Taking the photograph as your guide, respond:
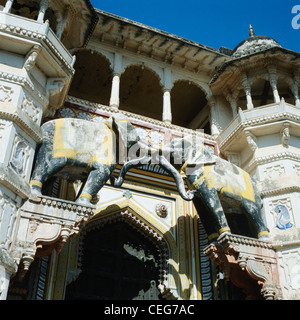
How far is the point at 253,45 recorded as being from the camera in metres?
14.2

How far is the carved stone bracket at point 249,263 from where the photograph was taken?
938 centimetres

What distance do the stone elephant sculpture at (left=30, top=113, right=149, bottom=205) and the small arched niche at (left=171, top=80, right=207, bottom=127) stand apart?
20.6 ft

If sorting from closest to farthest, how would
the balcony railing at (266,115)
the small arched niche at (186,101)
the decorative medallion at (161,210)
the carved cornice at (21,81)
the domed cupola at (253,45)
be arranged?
1. the carved cornice at (21,81)
2. the decorative medallion at (161,210)
3. the balcony railing at (266,115)
4. the domed cupola at (253,45)
5. the small arched niche at (186,101)

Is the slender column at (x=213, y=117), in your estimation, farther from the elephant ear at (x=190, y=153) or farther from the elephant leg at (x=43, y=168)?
the elephant leg at (x=43, y=168)

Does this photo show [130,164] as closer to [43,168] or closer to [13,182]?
[43,168]

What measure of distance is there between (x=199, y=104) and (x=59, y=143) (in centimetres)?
865

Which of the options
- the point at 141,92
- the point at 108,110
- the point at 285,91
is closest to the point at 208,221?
the point at 108,110

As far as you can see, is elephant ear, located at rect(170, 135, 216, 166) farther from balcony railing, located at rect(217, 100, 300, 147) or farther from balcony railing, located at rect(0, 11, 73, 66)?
balcony railing, located at rect(0, 11, 73, 66)

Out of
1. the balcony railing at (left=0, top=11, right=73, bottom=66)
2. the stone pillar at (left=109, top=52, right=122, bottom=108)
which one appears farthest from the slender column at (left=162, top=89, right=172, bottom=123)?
the balcony railing at (left=0, top=11, right=73, bottom=66)

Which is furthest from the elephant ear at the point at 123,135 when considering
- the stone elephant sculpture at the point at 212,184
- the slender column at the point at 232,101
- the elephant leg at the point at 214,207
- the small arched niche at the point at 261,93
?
the small arched niche at the point at 261,93

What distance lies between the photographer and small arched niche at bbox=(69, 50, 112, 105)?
591 inches

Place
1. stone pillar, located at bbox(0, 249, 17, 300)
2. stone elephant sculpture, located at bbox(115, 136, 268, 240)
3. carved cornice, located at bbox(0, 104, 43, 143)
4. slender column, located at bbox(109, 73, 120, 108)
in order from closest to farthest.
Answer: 1. stone pillar, located at bbox(0, 249, 17, 300)
2. carved cornice, located at bbox(0, 104, 43, 143)
3. stone elephant sculpture, located at bbox(115, 136, 268, 240)
4. slender column, located at bbox(109, 73, 120, 108)

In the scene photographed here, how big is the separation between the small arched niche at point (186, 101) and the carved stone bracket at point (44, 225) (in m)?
8.29

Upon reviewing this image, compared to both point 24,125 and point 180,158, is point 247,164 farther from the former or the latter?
point 24,125
